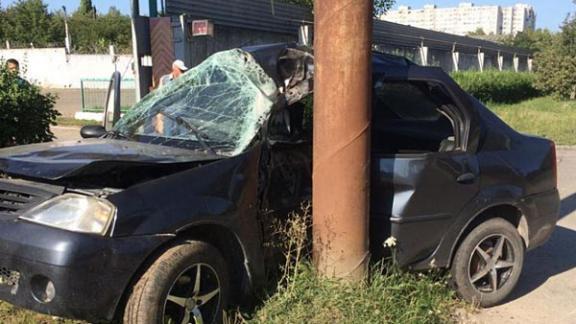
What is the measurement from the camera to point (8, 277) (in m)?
3.15

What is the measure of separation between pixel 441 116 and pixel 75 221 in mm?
3173

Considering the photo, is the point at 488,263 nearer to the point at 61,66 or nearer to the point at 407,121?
the point at 407,121

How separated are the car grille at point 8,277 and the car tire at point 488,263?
3.01 m

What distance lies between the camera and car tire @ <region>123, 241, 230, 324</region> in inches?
124

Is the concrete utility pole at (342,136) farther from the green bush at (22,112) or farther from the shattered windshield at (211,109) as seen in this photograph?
the green bush at (22,112)

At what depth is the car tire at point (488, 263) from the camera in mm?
4508

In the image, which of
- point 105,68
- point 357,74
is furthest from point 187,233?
point 105,68

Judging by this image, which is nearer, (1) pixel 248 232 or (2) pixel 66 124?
(1) pixel 248 232

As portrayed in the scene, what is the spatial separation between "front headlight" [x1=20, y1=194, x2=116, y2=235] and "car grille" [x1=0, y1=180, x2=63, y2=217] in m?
0.08

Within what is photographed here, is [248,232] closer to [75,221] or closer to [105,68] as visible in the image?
[75,221]

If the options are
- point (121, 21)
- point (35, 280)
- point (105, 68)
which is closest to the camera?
point (35, 280)

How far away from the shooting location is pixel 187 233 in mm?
3406

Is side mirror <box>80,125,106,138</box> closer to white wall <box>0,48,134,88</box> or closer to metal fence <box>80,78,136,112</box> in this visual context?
metal fence <box>80,78,136,112</box>

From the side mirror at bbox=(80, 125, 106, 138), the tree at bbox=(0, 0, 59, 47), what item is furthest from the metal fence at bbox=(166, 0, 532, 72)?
the tree at bbox=(0, 0, 59, 47)
